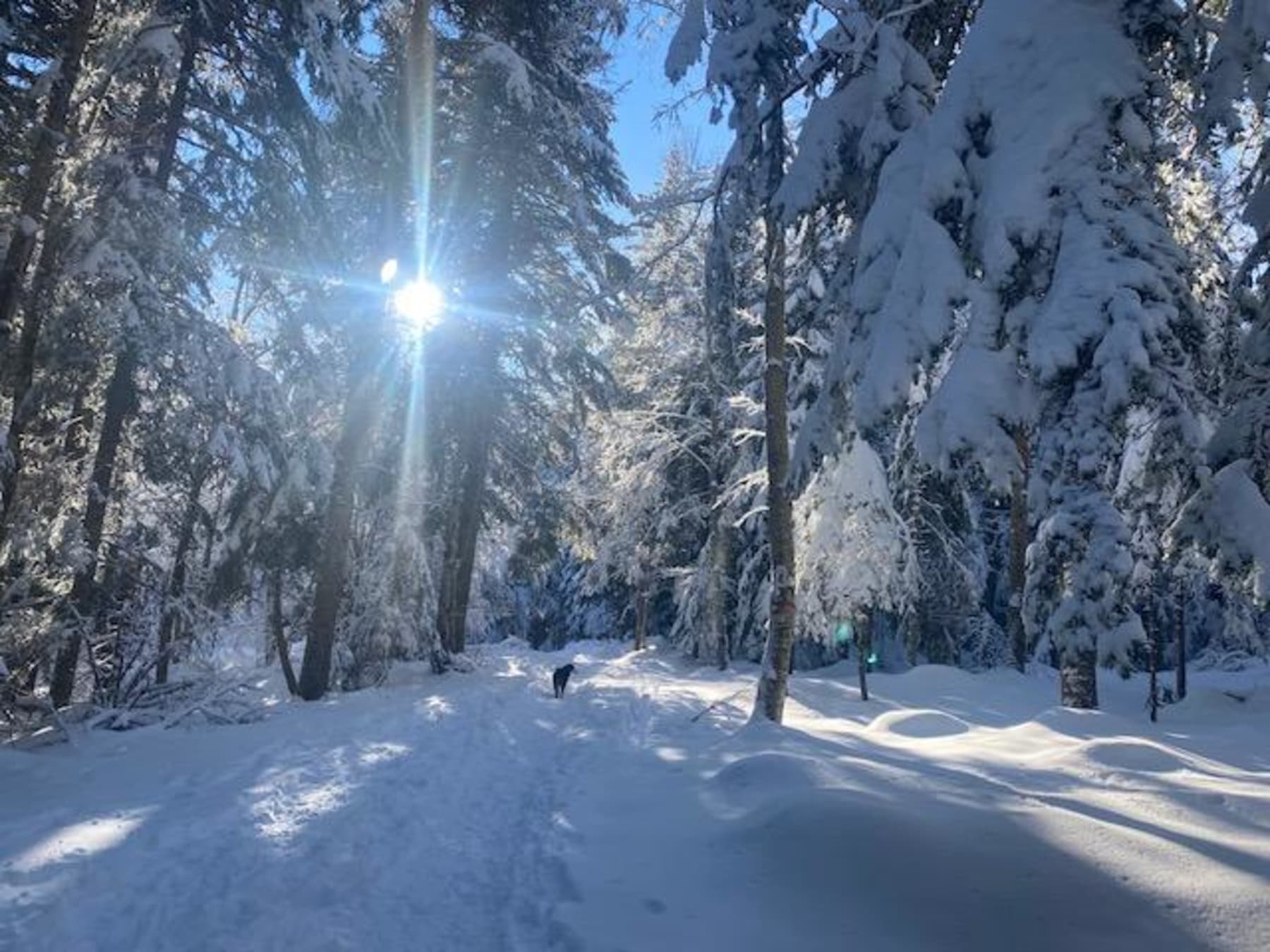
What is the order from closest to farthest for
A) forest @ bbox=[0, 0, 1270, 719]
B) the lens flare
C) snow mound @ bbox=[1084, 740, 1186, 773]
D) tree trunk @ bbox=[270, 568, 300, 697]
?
forest @ bbox=[0, 0, 1270, 719]
snow mound @ bbox=[1084, 740, 1186, 773]
the lens flare
tree trunk @ bbox=[270, 568, 300, 697]

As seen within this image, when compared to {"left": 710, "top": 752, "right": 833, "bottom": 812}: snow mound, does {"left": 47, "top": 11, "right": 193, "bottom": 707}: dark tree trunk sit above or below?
above

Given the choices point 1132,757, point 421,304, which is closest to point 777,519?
point 1132,757

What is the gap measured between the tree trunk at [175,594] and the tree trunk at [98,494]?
1.02 meters

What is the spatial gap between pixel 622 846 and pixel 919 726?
24.6 feet

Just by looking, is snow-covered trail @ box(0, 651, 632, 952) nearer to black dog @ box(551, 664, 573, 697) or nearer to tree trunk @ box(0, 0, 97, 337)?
tree trunk @ box(0, 0, 97, 337)

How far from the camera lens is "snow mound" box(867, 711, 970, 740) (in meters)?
11.6

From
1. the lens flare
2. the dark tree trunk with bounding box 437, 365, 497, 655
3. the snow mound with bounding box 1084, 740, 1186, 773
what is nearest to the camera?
the snow mound with bounding box 1084, 740, 1186, 773

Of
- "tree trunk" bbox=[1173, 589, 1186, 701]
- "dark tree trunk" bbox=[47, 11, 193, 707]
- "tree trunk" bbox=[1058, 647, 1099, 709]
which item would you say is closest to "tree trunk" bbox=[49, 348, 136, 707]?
"dark tree trunk" bbox=[47, 11, 193, 707]

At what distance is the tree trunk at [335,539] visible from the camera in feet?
44.2

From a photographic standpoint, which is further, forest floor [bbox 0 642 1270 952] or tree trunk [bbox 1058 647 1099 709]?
tree trunk [bbox 1058 647 1099 709]

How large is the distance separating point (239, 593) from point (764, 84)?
13223 millimetres

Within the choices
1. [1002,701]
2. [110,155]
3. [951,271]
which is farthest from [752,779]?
[1002,701]

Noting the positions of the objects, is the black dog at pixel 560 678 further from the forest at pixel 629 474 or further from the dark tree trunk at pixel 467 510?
the dark tree trunk at pixel 467 510

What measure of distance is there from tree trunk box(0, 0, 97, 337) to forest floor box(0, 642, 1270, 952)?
445 centimetres
